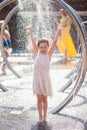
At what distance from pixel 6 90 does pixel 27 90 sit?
484 mm

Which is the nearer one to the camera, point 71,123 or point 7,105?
point 71,123

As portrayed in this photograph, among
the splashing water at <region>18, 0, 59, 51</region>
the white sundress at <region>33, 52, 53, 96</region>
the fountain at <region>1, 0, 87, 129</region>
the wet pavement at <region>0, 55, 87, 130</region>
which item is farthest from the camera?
the splashing water at <region>18, 0, 59, 51</region>

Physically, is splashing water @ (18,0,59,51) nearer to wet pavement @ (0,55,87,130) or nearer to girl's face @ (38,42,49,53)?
wet pavement @ (0,55,87,130)

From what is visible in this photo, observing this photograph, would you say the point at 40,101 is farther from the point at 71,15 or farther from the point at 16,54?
the point at 16,54

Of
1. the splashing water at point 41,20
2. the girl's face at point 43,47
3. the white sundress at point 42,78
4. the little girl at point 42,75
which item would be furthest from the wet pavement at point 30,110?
the splashing water at point 41,20

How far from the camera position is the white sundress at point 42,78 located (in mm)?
6223

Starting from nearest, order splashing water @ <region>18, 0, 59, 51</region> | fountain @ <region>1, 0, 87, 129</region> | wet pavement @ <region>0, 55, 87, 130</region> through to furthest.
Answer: wet pavement @ <region>0, 55, 87, 130</region>, fountain @ <region>1, 0, 87, 129</region>, splashing water @ <region>18, 0, 59, 51</region>

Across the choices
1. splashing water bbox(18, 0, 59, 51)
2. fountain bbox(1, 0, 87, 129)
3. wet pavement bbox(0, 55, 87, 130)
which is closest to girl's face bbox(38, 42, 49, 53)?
fountain bbox(1, 0, 87, 129)

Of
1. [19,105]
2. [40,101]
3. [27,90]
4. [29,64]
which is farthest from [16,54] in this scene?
[40,101]

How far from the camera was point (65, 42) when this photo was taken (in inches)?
536

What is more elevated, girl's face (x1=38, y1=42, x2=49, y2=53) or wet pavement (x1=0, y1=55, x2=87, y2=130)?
girl's face (x1=38, y1=42, x2=49, y2=53)

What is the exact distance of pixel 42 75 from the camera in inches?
246

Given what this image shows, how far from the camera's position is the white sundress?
6.22 m

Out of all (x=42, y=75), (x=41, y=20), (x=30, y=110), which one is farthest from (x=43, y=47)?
(x=41, y=20)
